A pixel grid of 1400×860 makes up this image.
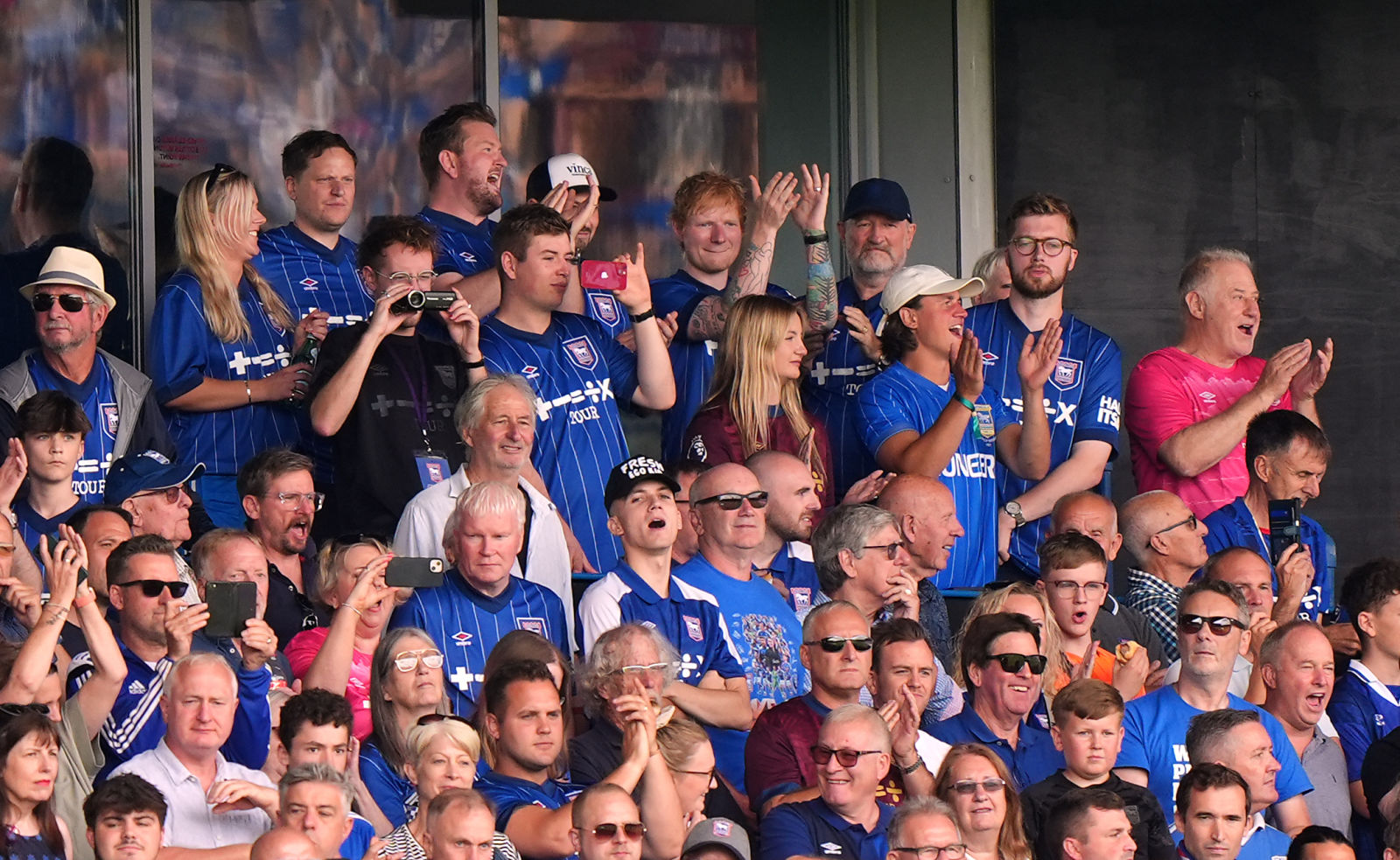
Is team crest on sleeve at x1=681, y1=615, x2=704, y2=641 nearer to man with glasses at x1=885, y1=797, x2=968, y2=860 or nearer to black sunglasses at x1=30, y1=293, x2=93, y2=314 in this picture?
man with glasses at x1=885, y1=797, x2=968, y2=860

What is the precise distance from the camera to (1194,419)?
393 inches

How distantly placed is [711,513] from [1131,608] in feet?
5.87

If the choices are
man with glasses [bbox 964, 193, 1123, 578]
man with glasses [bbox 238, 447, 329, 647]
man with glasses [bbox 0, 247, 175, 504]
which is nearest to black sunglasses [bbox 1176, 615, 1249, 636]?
man with glasses [bbox 964, 193, 1123, 578]

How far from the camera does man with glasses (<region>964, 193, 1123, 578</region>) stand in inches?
385

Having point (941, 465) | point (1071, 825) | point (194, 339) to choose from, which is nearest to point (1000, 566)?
point (941, 465)

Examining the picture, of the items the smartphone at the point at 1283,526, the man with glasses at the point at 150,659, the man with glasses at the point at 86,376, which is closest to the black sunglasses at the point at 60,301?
the man with glasses at the point at 86,376

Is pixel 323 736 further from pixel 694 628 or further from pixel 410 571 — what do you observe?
pixel 694 628

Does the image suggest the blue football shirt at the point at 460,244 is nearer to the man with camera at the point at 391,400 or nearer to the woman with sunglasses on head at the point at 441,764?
the man with camera at the point at 391,400

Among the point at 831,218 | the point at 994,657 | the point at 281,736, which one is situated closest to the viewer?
the point at 281,736

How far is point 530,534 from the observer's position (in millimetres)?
8219

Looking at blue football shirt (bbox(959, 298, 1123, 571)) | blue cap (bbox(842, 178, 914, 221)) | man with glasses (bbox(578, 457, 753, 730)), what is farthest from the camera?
blue cap (bbox(842, 178, 914, 221))

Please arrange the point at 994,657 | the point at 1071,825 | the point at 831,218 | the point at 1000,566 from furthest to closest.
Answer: the point at 831,218, the point at 1000,566, the point at 994,657, the point at 1071,825

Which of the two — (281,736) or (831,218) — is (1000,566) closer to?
(831,218)

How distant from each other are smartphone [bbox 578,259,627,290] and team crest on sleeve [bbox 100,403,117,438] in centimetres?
175
